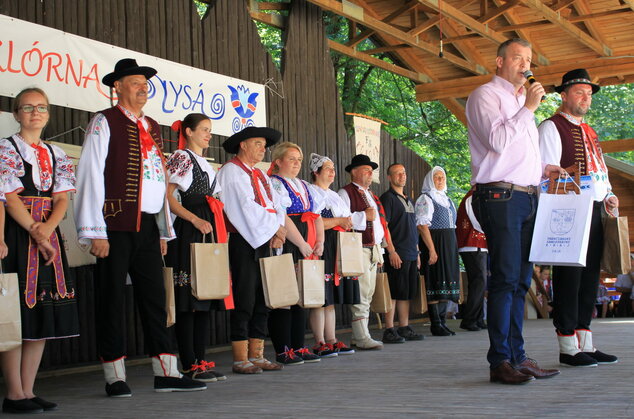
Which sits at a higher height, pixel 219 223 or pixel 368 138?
pixel 368 138

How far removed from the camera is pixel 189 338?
4.36m

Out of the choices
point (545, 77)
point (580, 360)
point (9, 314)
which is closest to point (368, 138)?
point (545, 77)

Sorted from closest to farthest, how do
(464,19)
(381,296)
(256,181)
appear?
(256,181)
(381,296)
(464,19)

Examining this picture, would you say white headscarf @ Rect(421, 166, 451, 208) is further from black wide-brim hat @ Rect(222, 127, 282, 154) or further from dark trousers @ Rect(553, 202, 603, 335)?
dark trousers @ Rect(553, 202, 603, 335)

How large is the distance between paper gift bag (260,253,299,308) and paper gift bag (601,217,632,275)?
1.73 m

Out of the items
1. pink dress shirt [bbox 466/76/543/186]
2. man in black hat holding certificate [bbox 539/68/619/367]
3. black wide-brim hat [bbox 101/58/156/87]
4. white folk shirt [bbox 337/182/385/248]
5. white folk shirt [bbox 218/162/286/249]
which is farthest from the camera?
white folk shirt [bbox 337/182/385/248]

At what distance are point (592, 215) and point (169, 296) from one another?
7.39 feet

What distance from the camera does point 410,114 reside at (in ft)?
57.9

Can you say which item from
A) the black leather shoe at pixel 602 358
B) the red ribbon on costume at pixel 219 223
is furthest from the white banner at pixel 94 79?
the black leather shoe at pixel 602 358

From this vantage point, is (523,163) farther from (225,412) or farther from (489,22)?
(489,22)

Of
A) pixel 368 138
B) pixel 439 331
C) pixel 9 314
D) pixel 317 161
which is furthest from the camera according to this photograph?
pixel 368 138

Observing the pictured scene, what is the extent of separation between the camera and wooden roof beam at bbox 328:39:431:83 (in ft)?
32.8

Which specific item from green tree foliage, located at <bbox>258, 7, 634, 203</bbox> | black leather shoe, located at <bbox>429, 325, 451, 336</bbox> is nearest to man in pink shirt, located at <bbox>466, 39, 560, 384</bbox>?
black leather shoe, located at <bbox>429, 325, 451, 336</bbox>

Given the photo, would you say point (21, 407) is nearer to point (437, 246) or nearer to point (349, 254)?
point (349, 254)
